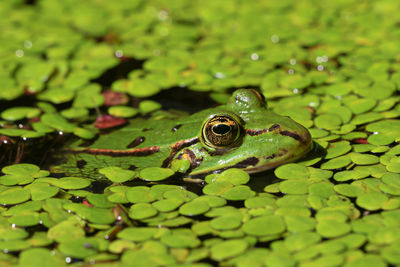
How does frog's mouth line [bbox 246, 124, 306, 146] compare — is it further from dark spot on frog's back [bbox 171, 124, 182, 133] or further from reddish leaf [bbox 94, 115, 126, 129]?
reddish leaf [bbox 94, 115, 126, 129]

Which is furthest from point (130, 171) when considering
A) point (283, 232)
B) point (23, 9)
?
point (23, 9)

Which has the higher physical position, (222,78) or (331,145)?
(222,78)

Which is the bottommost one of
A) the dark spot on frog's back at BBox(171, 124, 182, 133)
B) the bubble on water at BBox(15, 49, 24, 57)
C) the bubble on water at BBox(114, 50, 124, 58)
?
the dark spot on frog's back at BBox(171, 124, 182, 133)

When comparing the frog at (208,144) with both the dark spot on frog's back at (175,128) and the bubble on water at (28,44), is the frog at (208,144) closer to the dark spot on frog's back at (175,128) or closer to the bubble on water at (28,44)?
the dark spot on frog's back at (175,128)

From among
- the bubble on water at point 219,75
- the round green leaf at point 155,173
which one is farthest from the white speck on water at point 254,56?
the round green leaf at point 155,173

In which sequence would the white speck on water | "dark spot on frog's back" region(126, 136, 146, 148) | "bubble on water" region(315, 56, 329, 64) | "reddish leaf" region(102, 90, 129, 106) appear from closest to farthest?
"dark spot on frog's back" region(126, 136, 146, 148) → "reddish leaf" region(102, 90, 129, 106) → "bubble on water" region(315, 56, 329, 64) → the white speck on water

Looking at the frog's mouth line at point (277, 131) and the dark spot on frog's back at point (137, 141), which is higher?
the frog's mouth line at point (277, 131)

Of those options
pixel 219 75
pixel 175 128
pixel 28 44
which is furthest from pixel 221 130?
pixel 28 44

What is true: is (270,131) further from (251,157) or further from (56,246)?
(56,246)

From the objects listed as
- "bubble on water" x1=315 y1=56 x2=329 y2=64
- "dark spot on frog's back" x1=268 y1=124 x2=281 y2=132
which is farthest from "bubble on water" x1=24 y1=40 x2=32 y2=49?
"dark spot on frog's back" x1=268 y1=124 x2=281 y2=132
